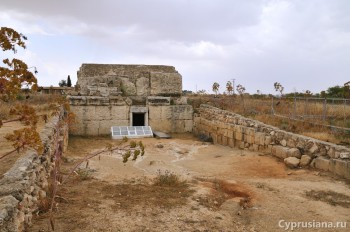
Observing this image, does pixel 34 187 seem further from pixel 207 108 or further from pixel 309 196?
pixel 207 108

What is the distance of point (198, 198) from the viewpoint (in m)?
5.38

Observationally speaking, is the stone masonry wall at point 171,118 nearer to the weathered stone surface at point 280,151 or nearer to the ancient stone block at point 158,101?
the ancient stone block at point 158,101

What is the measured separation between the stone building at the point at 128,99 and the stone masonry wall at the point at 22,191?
23.8 ft

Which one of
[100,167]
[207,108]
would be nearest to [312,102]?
[207,108]

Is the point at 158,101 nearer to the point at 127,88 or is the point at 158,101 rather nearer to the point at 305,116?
the point at 127,88

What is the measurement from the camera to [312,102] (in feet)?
43.3

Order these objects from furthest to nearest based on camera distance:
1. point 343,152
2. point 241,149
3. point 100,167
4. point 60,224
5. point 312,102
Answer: point 312,102 < point 241,149 < point 100,167 < point 343,152 < point 60,224

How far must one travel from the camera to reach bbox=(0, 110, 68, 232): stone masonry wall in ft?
9.39

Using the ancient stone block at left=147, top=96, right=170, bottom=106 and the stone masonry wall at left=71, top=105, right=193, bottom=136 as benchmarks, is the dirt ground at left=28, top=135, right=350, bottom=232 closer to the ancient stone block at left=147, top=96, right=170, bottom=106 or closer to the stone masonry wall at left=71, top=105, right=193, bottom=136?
the stone masonry wall at left=71, top=105, right=193, bottom=136

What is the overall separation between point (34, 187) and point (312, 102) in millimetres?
11932

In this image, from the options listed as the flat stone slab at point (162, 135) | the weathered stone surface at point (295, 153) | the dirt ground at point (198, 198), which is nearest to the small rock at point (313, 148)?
the weathered stone surface at point (295, 153)

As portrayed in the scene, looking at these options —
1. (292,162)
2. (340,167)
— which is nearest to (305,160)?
(292,162)

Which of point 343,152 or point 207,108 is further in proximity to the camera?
point 207,108

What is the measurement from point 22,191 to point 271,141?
285 inches
